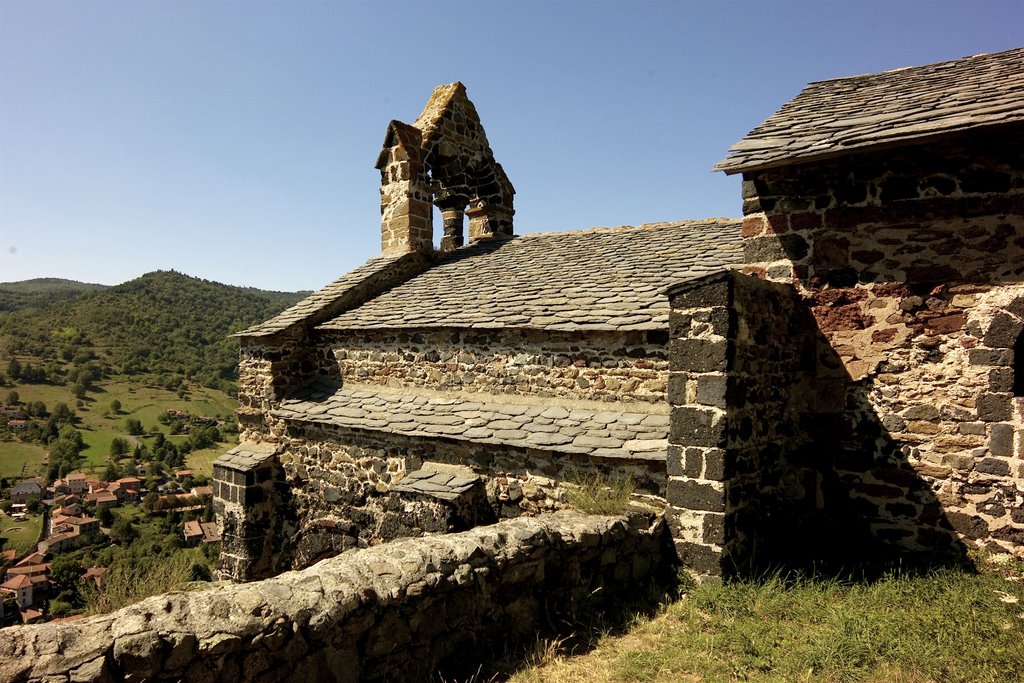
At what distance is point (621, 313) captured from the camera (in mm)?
7000

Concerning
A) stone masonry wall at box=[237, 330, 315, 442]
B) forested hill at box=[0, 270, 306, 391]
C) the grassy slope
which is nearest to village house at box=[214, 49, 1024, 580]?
the grassy slope

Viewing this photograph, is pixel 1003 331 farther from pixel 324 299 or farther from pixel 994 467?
pixel 324 299

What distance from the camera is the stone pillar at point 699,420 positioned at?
196 inches

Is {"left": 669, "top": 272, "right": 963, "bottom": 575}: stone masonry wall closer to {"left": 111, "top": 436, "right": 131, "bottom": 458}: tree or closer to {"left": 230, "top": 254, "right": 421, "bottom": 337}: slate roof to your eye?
{"left": 230, "top": 254, "right": 421, "bottom": 337}: slate roof

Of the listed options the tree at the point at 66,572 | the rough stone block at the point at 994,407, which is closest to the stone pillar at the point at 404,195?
the rough stone block at the point at 994,407

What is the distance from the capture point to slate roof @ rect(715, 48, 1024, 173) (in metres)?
5.38

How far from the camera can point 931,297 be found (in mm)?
5551

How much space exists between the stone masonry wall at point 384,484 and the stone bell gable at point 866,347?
3.45 feet

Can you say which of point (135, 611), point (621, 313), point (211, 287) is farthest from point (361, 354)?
point (211, 287)

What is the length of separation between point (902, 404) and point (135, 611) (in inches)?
253

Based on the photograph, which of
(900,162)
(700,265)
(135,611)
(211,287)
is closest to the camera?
(135,611)

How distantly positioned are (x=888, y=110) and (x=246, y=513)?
10.2 metres

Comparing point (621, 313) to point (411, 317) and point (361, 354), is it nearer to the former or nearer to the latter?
point (411, 317)

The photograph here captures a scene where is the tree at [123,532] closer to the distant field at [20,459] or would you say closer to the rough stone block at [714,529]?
the distant field at [20,459]
